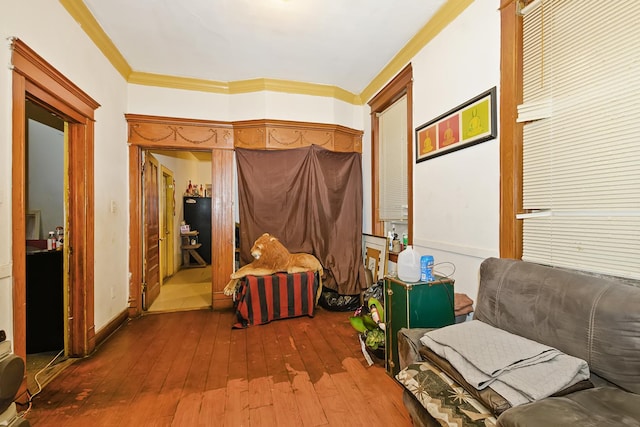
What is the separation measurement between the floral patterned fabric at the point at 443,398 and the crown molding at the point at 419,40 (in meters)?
2.45

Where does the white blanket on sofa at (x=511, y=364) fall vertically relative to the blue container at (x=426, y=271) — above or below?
below

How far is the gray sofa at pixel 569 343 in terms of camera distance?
919 millimetres

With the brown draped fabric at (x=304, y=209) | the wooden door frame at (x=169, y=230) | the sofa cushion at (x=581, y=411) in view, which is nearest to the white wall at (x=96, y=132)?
the brown draped fabric at (x=304, y=209)

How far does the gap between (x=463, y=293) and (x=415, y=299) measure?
54 centimetres

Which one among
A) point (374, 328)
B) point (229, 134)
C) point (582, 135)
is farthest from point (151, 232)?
point (582, 135)

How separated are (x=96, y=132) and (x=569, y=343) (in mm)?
3622

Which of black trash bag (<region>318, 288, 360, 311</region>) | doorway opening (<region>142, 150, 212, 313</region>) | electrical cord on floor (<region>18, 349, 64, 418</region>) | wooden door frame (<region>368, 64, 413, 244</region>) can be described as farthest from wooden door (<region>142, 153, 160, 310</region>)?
wooden door frame (<region>368, 64, 413, 244</region>)

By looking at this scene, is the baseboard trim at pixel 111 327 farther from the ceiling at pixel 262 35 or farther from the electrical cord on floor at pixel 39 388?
the ceiling at pixel 262 35

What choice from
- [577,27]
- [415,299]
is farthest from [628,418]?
[577,27]

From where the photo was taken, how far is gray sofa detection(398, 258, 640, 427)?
0.92m

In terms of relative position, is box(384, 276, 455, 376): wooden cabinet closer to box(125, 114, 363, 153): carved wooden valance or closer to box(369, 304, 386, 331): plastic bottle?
box(369, 304, 386, 331): plastic bottle

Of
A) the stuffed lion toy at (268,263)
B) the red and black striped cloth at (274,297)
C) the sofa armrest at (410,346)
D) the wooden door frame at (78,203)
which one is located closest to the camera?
the sofa armrest at (410,346)

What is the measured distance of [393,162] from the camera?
3.28 m

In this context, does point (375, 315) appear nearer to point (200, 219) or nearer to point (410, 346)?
point (410, 346)
